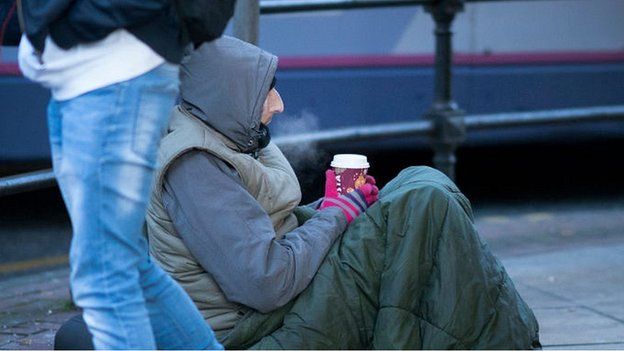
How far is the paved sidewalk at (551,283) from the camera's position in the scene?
4324 mm

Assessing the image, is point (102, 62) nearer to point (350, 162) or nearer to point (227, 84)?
point (227, 84)

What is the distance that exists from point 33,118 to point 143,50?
14.8ft

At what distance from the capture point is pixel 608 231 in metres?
6.69

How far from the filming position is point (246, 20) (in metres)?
4.39

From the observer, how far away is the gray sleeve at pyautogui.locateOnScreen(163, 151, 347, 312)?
10.2 ft

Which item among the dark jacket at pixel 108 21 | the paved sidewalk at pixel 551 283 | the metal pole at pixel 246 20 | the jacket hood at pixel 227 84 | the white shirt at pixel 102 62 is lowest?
the paved sidewalk at pixel 551 283

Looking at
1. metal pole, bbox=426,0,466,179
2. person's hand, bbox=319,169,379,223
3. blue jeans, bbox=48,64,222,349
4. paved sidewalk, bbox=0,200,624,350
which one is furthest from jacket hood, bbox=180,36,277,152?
metal pole, bbox=426,0,466,179

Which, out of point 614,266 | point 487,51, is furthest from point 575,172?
point 614,266

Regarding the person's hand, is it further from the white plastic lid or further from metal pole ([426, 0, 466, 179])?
metal pole ([426, 0, 466, 179])

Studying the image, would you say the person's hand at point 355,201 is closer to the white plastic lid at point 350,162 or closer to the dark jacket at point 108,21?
the white plastic lid at point 350,162

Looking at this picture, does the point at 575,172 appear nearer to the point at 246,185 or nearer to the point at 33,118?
the point at 33,118

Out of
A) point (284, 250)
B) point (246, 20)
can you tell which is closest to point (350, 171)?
point (284, 250)

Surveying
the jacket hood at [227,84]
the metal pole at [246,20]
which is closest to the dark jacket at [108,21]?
the jacket hood at [227,84]

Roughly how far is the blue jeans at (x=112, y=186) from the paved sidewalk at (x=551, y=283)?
5.46ft
